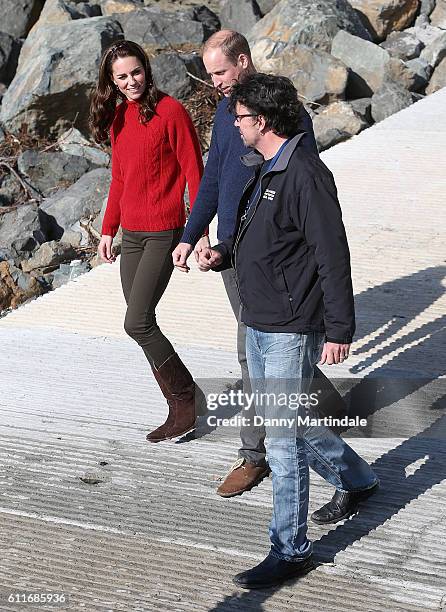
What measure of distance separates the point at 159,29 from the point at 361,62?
2.92 meters

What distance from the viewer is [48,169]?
1256 cm

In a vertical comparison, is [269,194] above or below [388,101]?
above

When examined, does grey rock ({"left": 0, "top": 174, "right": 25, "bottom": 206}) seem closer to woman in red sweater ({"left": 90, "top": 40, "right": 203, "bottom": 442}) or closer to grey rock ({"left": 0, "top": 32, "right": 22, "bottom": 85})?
grey rock ({"left": 0, "top": 32, "right": 22, "bottom": 85})

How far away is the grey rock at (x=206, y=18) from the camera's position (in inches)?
613

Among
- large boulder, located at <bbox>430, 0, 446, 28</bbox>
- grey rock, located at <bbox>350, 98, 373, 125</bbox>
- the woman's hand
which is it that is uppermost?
the woman's hand

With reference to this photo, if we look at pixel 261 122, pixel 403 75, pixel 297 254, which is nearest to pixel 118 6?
pixel 403 75

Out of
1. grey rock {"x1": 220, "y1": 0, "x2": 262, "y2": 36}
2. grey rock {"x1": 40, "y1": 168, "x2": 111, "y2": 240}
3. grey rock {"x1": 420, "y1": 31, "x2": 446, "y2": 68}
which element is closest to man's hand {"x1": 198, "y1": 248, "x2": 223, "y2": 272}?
grey rock {"x1": 40, "y1": 168, "x2": 111, "y2": 240}

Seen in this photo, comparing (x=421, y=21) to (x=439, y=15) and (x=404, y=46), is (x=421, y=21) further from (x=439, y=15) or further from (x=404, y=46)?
(x=404, y=46)

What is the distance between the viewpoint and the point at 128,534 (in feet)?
14.3

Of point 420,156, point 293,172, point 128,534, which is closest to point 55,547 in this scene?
point 128,534

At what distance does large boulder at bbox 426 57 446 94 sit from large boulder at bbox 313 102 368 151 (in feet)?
6.75

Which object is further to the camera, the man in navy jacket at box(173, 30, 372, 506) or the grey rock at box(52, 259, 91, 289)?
the grey rock at box(52, 259, 91, 289)

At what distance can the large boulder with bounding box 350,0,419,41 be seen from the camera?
15.5 metres

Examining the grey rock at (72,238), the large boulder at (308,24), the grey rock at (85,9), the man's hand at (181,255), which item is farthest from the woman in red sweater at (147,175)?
the grey rock at (85,9)
